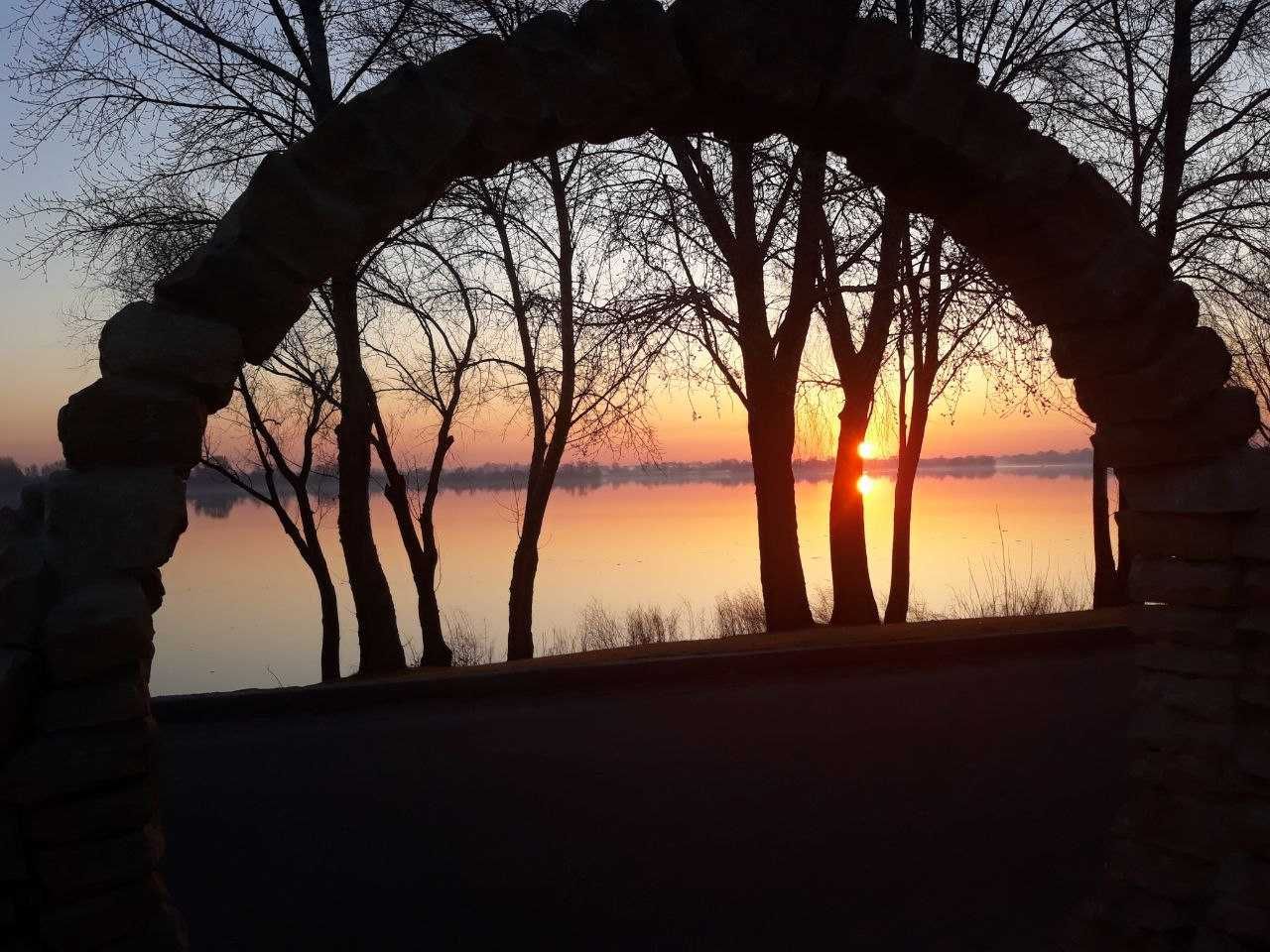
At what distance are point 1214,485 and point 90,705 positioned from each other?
4.34 metres

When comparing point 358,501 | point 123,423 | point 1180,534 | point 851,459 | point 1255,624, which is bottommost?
point 1255,624

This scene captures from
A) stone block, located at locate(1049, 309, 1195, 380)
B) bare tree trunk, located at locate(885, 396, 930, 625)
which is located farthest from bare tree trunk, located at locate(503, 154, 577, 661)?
stone block, located at locate(1049, 309, 1195, 380)

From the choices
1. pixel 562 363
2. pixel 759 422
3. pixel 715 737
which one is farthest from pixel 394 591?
pixel 715 737

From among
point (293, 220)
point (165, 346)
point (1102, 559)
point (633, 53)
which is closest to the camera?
point (165, 346)

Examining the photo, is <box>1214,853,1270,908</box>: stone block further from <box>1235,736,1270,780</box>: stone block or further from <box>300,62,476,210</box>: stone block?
<box>300,62,476,210</box>: stone block

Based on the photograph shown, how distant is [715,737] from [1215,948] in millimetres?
3569

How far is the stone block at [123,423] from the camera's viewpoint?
3631 mm

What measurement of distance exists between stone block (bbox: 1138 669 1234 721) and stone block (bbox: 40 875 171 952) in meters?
4.04

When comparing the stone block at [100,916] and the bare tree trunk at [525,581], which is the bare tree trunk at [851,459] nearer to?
the bare tree trunk at [525,581]

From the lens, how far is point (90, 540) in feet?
11.7

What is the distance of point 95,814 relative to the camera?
3475mm

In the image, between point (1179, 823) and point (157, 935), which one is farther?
point (1179, 823)

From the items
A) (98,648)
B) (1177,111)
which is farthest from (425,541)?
(98,648)

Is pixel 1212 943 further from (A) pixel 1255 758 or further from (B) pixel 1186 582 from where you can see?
(B) pixel 1186 582
